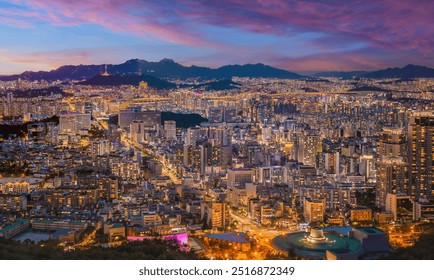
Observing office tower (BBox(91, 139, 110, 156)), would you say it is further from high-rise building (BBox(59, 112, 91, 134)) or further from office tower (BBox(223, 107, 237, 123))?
office tower (BBox(223, 107, 237, 123))

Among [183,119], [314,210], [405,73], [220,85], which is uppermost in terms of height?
[405,73]

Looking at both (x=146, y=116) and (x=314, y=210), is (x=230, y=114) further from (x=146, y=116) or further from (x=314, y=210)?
(x=314, y=210)

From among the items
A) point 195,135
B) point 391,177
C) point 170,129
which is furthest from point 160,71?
point 170,129

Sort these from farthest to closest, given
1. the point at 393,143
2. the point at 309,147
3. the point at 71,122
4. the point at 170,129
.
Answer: the point at 170,129, the point at 71,122, the point at 309,147, the point at 393,143

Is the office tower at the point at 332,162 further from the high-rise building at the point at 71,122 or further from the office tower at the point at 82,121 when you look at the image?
the office tower at the point at 82,121

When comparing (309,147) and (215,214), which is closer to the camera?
(215,214)

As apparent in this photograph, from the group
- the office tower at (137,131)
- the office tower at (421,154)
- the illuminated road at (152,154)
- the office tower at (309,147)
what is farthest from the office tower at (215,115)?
the office tower at (421,154)
